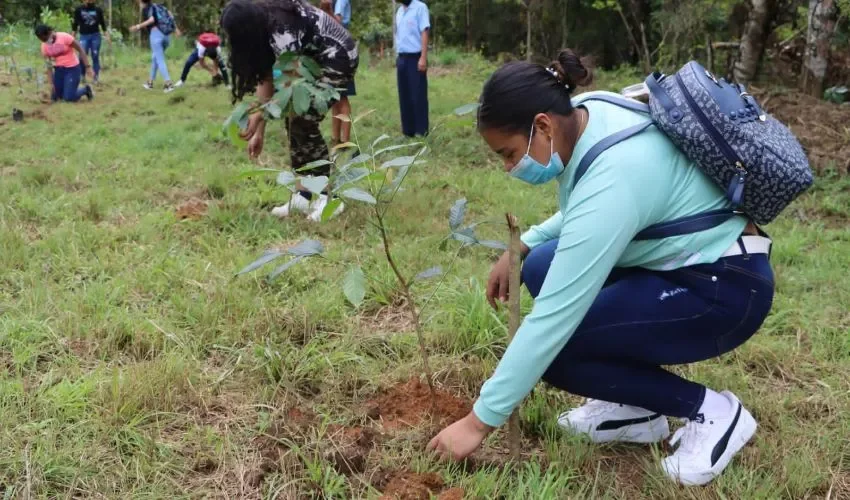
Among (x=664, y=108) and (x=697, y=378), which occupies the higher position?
(x=664, y=108)

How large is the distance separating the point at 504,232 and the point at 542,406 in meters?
1.79

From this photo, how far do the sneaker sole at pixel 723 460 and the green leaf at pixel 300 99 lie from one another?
7.28 ft

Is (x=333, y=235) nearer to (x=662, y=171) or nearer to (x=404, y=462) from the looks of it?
(x=404, y=462)

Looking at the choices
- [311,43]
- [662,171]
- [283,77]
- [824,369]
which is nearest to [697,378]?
[824,369]

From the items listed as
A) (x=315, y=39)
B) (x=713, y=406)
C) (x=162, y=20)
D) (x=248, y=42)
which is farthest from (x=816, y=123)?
(x=162, y=20)

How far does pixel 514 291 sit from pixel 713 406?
2.01 feet

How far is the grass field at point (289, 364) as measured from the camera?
1799mm

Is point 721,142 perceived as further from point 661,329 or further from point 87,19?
point 87,19

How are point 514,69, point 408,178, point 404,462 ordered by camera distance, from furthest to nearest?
point 408,178 < point 404,462 < point 514,69

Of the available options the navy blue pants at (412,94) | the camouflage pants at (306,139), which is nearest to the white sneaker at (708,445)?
the camouflage pants at (306,139)

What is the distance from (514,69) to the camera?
151cm

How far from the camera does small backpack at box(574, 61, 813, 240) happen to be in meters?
1.51

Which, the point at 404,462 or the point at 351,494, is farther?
the point at 404,462

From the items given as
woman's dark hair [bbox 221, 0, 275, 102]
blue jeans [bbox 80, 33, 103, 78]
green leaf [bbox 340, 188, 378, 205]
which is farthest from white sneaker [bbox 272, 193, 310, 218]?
blue jeans [bbox 80, 33, 103, 78]
